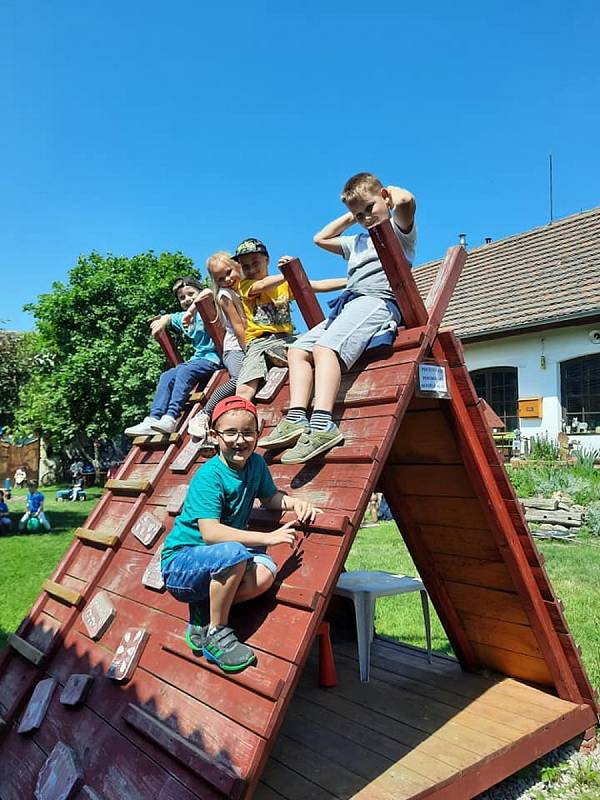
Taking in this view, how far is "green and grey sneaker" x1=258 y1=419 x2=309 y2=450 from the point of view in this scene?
2.92 metres

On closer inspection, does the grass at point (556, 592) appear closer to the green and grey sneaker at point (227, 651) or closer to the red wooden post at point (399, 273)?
the red wooden post at point (399, 273)

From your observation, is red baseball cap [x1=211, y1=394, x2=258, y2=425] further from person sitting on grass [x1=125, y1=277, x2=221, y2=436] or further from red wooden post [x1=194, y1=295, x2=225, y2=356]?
red wooden post [x1=194, y1=295, x2=225, y2=356]

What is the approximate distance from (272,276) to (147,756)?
273cm

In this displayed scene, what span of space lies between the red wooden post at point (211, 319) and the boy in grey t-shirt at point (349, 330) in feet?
4.04

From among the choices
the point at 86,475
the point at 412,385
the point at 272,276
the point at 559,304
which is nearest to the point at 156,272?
the point at 86,475

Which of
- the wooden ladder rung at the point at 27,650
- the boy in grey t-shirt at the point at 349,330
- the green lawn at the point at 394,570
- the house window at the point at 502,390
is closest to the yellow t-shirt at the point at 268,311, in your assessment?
the boy in grey t-shirt at the point at 349,330

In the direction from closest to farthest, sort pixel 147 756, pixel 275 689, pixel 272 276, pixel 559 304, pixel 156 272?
pixel 275 689 → pixel 147 756 → pixel 272 276 → pixel 559 304 → pixel 156 272

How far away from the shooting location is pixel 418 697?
3.71 metres

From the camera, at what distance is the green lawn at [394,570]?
564cm

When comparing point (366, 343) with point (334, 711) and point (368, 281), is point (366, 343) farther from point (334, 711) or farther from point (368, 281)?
point (334, 711)

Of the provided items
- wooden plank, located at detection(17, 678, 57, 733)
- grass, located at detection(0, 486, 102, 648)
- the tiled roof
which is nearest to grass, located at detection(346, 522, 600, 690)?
wooden plank, located at detection(17, 678, 57, 733)

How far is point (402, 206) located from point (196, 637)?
224 centimetres

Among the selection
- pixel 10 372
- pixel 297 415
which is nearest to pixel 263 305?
pixel 297 415

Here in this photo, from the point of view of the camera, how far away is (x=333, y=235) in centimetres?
359
